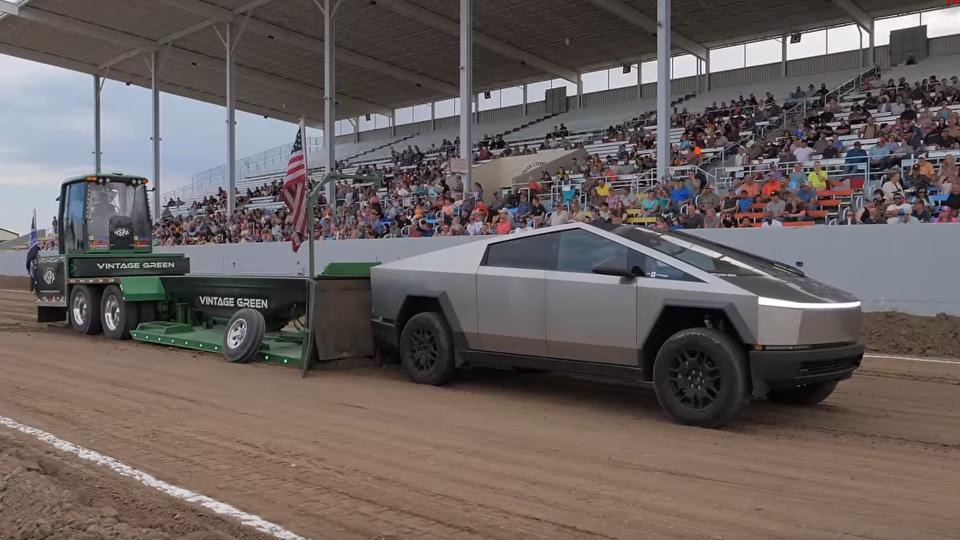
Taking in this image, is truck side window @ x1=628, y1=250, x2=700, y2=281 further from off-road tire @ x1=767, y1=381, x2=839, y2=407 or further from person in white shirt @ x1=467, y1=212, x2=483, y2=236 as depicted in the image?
person in white shirt @ x1=467, y1=212, x2=483, y2=236

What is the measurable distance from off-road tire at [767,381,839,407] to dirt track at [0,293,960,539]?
0.46ft

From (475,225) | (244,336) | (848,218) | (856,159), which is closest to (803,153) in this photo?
(856,159)

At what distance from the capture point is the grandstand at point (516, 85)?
771 inches

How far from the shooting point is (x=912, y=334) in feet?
34.8

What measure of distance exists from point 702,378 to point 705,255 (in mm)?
1136

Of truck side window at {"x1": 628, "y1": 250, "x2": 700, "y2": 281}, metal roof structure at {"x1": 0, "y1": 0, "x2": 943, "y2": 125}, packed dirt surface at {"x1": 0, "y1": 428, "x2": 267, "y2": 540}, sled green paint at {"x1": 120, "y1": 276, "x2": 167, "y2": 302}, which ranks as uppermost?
metal roof structure at {"x1": 0, "y1": 0, "x2": 943, "y2": 125}

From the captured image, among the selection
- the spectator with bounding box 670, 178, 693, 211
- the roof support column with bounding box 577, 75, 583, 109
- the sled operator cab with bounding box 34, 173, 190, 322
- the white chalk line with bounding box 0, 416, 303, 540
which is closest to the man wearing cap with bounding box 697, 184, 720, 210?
the spectator with bounding box 670, 178, 693, 211

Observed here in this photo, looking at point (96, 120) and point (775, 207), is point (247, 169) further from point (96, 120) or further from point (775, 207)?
point (775, 207)

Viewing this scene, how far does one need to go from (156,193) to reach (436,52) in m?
15.1

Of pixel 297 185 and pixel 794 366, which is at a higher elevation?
pixel 297 185

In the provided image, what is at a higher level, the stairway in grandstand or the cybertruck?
the stairway in grandstand

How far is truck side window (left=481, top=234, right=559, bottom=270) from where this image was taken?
7195 millimetres

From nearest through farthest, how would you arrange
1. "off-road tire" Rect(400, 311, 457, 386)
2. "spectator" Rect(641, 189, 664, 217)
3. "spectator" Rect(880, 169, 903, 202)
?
"off-road tire" Rect(400, 311, 457, 386) < "spectator" Rect(880, 169, 903, 202) < "spectator" Rect(641, 189, 664, 217)

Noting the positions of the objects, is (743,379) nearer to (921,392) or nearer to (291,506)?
(921,392)
